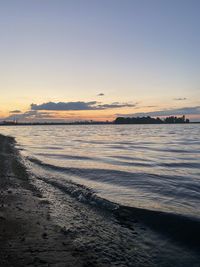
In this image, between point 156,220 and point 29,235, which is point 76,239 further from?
point 156,220

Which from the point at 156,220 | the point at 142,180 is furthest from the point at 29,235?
the point at 142,180

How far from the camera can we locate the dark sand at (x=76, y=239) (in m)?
6.82

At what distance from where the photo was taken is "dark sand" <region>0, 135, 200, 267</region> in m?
6.82

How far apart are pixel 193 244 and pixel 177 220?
6.16ft

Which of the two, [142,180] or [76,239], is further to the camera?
[142,180]

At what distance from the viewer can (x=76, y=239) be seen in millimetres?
8008

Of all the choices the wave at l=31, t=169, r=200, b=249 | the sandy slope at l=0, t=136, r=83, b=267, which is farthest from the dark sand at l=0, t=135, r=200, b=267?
the wave at l=31, t=169, r=200, b=249

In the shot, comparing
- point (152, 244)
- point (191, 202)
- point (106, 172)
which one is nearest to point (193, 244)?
point (152, 244)

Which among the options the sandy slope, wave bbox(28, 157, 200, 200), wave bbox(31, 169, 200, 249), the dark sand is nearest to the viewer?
the sandy slope

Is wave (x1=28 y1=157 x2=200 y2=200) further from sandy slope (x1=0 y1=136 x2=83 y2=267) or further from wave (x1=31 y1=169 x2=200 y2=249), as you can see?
sandy slope (x1=0 y1=136 x2=83 y2=267)

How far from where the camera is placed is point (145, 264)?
22.5 feet

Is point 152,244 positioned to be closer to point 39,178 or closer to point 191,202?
point 191,202

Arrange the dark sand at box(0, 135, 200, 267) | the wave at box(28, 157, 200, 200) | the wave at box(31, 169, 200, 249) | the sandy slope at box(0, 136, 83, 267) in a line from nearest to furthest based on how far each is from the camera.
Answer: the sandy slope at box(0, 136, 83, 267) → the dark sand at box(0, 135, 200, 267) → the wave at box(31, 169, 200, 249) → the wave at box(28, 157, 200, 200)

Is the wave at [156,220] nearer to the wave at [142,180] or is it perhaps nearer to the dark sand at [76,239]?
the dark sand at [76,239]
